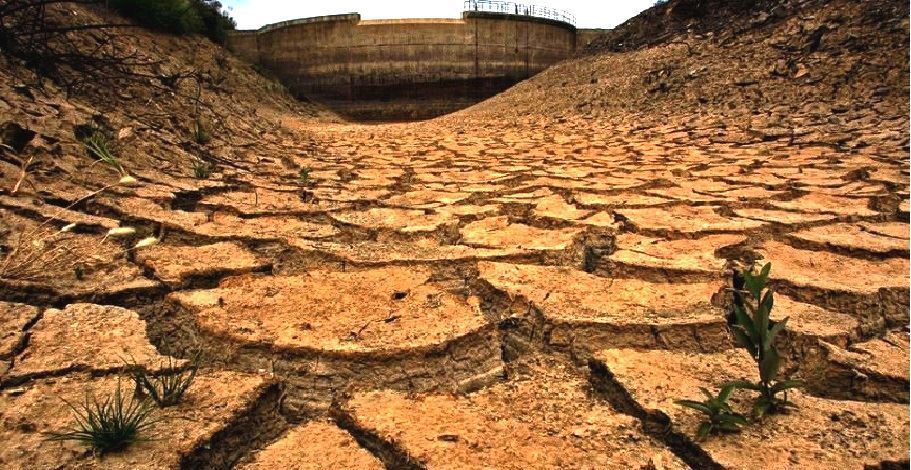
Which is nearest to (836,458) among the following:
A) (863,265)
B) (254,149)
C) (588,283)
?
(588,283)

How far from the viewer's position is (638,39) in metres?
8.80

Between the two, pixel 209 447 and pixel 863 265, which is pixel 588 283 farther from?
pixel 209 447

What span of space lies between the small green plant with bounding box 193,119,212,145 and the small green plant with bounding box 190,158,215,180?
49cm

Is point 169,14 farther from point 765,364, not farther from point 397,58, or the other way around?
point 765,364

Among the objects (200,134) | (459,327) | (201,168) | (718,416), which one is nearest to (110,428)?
(459,327)

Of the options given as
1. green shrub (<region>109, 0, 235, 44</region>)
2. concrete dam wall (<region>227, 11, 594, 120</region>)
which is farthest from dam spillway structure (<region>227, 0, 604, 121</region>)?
green shrub (<region>109, 0, 235, 44</region>)

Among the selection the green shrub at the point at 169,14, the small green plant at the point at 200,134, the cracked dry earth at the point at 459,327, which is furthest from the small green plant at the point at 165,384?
the green shrub at the point at 169,14

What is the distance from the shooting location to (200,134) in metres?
3.40

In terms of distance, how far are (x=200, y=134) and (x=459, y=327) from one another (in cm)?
288

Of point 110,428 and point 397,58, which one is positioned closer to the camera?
point 110,428

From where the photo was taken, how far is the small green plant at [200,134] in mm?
3369

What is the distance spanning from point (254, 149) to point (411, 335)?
3.20 meters

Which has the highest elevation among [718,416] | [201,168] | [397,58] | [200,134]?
[397,58]

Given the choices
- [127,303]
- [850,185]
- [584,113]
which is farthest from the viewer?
[584,113]
